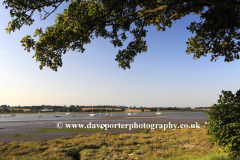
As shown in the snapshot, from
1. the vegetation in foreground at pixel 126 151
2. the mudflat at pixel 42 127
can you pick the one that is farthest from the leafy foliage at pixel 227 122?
the mudflat at pixel 42 127

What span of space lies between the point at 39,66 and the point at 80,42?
2.40 meters

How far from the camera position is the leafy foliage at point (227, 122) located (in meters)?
9.88

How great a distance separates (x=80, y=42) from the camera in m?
9.92

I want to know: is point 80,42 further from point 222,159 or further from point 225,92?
point 222,159

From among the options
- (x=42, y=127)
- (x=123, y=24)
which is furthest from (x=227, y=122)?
(x=42, y=127)

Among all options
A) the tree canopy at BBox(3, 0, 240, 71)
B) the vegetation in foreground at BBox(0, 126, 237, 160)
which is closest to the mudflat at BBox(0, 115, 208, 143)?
the vegetation in foreground at BBox(0, 126, 237, 160)

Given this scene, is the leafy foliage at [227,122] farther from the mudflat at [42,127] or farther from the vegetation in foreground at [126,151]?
the mudflat at [42,127]

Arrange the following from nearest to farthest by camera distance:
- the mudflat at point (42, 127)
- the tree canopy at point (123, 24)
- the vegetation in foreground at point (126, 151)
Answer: the tree canopy at point (123, 24) → the vegetation in foreground at point (126, 151) → the mudflat at point (42, 127)

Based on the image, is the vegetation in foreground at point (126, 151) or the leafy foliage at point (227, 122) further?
the vegetation in foreground at point (126, 151)

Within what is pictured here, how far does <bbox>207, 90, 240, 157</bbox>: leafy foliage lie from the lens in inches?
389

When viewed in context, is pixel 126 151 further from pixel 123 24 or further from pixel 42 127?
pixel 42 127

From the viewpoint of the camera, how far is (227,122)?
405 inches

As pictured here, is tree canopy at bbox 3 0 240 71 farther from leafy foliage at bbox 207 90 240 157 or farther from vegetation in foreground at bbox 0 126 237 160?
vegetation in foreground at bbox 0 126 237 160

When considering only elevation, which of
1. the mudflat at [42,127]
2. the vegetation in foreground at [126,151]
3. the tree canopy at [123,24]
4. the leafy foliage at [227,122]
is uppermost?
the tree canopy at [123,24]
